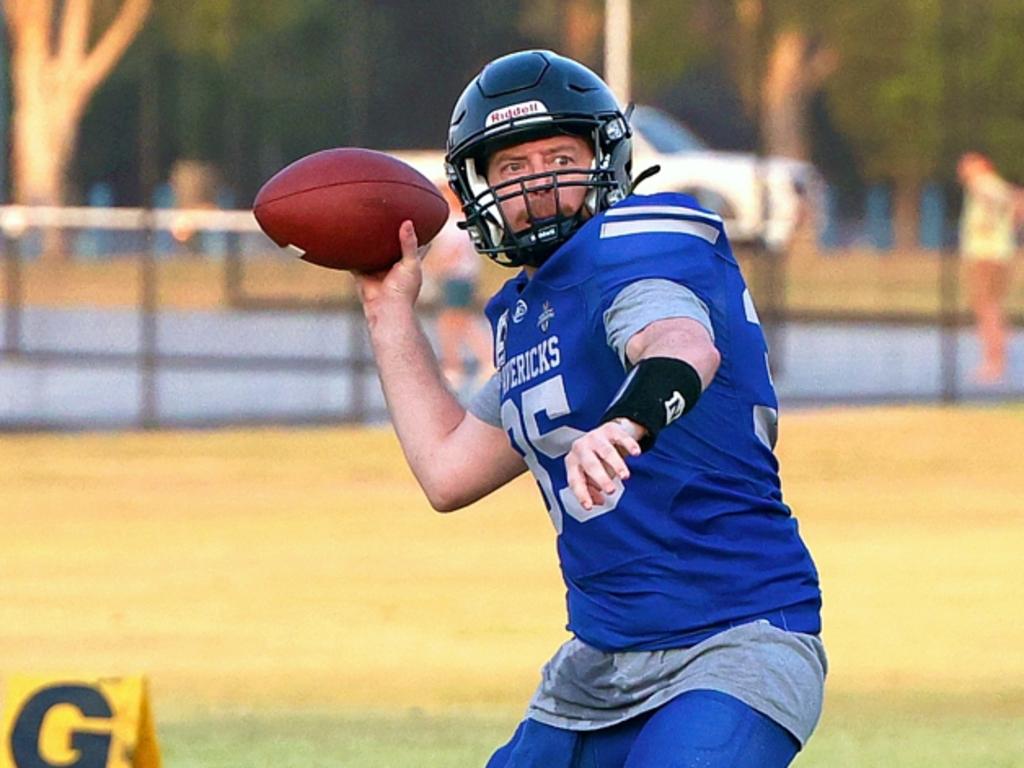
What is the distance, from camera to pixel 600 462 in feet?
10.6

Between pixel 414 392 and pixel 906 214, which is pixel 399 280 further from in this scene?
pixel 906 214

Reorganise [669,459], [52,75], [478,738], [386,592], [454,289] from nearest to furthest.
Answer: [669,459] → [478,738] → [386,592] → [52,75] → [454,289]

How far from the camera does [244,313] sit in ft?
57.4

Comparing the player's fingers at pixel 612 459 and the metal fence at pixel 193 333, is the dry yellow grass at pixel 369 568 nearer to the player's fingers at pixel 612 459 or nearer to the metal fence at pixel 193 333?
the metal fence at pixel 193 333

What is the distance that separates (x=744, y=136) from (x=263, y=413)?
4778mm

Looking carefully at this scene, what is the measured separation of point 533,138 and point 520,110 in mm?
53

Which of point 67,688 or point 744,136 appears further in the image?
point 744,136

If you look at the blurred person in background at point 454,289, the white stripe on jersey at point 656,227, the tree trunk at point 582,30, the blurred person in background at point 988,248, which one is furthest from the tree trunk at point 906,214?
the white stripe on jersey at point 656,227

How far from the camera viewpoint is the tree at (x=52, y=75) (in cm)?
1599

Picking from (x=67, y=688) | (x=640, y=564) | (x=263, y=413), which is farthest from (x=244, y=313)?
(x=640, y=564)

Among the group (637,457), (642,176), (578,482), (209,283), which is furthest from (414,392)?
(209,283)

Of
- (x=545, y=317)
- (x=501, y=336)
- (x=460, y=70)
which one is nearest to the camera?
(x=545, y=317)

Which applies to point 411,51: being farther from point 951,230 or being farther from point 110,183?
point 951,230

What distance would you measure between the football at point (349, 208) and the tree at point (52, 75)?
11.6 meters
